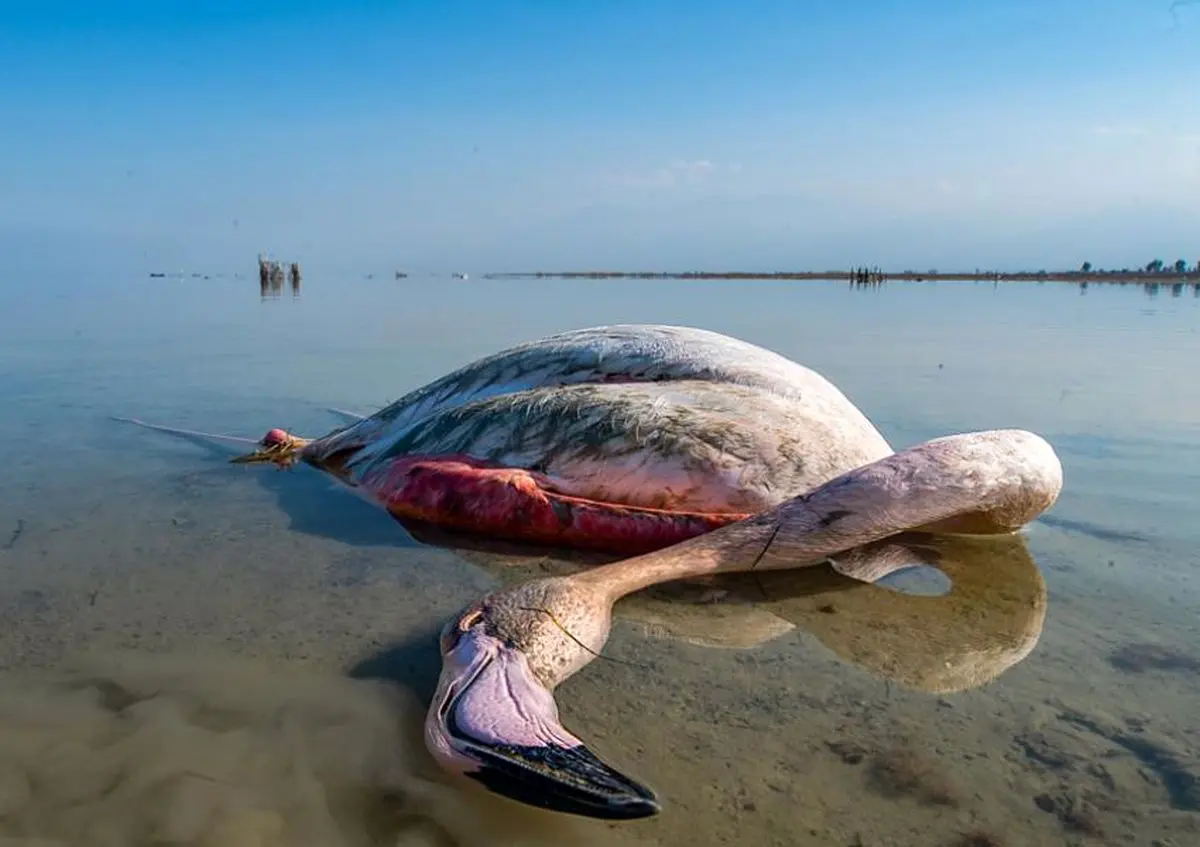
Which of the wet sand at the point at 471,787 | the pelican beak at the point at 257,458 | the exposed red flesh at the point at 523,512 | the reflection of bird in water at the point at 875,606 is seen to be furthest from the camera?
the pelican beak at the point at 257,458

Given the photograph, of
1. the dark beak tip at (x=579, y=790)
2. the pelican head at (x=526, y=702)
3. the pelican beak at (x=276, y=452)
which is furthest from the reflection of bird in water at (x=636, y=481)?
the pelican beak at (x=276, y=452)

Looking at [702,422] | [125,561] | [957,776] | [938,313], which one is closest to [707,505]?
[702,422]

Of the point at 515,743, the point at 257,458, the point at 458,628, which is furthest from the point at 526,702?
the point at 257,458

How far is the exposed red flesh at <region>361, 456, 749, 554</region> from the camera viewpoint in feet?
12.0

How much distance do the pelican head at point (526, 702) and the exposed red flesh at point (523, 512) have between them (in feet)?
2.63

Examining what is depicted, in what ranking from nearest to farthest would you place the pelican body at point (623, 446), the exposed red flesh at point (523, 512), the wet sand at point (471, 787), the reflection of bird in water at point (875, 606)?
1. the wet sand at point (471, 787)
2. the reflection of bird in water at point (875, 606)
3. the exposed red flesh at point (523, 512)
4. the pelican body at point (623, 446)

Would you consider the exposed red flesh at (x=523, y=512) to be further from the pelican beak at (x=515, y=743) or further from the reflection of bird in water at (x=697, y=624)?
the pelican beak at (x=515, y=743)

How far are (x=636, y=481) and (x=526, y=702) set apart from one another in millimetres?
1715

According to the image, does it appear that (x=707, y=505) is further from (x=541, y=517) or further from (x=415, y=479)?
(x=415, y=479)

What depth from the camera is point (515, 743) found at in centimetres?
198

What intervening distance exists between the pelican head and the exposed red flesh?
803 millimetres

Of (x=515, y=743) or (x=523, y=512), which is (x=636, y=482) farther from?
(x=515, y=743)

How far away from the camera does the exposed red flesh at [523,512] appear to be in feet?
12.0

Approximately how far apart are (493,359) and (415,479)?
4.02ft
